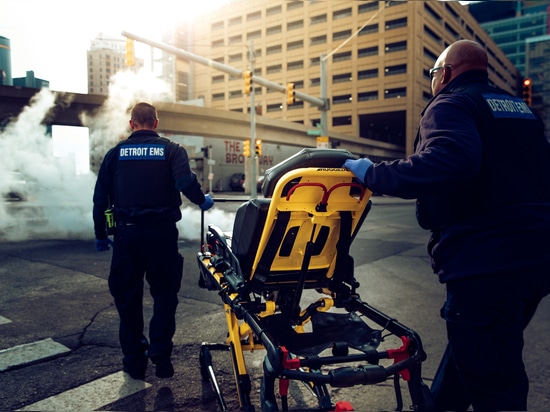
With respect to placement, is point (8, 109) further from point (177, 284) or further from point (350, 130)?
point (350, 130)

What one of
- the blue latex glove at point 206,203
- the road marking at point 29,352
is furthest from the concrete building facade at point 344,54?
the road marking at point 29,352

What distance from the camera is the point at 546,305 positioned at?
5.00 m

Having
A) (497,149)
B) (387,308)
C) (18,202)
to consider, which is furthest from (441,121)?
(18,202)

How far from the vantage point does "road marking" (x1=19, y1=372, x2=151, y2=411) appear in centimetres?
258

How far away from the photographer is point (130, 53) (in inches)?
559

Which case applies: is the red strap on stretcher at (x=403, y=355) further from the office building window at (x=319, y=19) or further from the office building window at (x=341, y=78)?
the office building window at (x=319, y=19)

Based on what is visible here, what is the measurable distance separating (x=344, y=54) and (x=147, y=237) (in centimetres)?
6099

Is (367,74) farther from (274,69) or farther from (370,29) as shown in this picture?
(274,69)

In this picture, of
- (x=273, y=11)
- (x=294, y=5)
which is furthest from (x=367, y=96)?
(x=273, y=11)

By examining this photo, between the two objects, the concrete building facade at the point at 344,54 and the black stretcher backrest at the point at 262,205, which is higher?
the concrete building facade at the point at 344,54

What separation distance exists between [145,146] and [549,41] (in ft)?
384

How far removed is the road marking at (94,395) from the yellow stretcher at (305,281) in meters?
0.63

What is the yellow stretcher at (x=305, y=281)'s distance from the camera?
197 centimetres

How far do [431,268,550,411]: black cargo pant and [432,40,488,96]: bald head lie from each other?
3.21 ft
